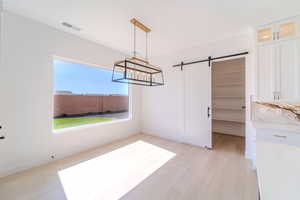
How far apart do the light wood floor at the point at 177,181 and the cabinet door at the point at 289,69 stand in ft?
5.03

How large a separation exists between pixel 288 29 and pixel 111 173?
4.10 m

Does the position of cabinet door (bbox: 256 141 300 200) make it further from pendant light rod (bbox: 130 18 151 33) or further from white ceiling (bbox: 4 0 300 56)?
pendant light rod (bbox: 130 18 151 33)

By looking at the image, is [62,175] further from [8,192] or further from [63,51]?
[63,51]

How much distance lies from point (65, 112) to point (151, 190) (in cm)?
268

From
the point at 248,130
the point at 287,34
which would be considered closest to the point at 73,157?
→ the point at 248,130

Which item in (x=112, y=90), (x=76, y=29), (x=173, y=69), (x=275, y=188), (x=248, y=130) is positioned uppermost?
(x=76, y=29)

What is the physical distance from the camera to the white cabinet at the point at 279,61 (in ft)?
7.08

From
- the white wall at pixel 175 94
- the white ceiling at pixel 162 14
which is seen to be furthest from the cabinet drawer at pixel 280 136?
the white ceiling at pixel 162 14

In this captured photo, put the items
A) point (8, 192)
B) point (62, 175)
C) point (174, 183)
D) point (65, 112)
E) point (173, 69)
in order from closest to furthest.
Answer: point (8, 192) → point (174, 183) → point (62, 175) → point (65, 112) → point (173, 69)

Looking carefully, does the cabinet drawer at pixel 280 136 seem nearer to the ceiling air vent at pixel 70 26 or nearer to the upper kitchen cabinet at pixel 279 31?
the upper kitchen cabinet at pixel 279 31

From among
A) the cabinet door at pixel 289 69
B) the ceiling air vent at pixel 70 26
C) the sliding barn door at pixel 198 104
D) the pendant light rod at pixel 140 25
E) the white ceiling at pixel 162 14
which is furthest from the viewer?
the sliding barn door at pixel 198 104

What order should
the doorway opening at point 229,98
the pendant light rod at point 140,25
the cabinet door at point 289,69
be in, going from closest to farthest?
the cabinet door at point 289,69
the pendant light rod at point 140,25
the doorway opening at point 229,98

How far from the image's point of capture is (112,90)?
4.11m

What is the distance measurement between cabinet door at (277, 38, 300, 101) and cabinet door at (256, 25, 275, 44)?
0.20m
